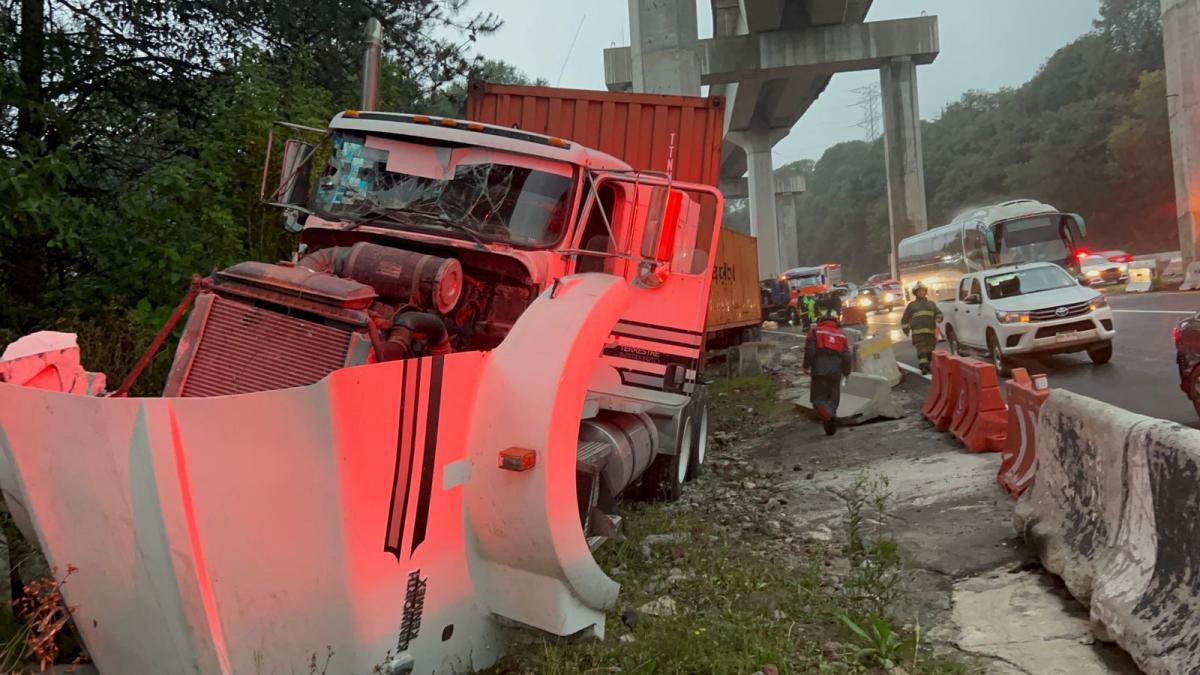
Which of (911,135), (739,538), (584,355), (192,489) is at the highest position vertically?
(911,135)

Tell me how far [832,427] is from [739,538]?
4359mm

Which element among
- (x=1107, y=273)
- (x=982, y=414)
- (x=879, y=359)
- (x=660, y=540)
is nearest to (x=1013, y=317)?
(x=879, y=359)

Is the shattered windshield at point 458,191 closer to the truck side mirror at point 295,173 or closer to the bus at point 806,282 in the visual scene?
Answer: the truck side mirror at point 295,173

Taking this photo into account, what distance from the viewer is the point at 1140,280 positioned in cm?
2617

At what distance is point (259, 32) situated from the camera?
35.9 feet

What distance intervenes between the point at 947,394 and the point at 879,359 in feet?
13.8

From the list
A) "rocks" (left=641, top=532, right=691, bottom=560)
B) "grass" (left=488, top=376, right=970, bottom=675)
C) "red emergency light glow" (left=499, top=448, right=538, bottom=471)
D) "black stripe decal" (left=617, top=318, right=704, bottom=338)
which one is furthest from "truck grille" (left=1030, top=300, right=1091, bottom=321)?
"red emergency light glow" (left=499, top=448, right=538, bottom=471)

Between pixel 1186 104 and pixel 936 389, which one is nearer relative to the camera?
pixel 936 389

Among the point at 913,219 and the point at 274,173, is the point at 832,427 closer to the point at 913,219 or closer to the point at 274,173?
the point at 274,173

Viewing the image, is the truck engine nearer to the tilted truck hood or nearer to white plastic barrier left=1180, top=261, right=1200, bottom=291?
the tilted truck hood

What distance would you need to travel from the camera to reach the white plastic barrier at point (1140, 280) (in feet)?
85.1

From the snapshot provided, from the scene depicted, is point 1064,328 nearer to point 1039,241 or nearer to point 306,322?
point 306,322

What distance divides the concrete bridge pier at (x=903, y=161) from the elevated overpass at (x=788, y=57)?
0.16ft

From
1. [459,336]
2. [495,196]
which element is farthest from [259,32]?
[459,336]
